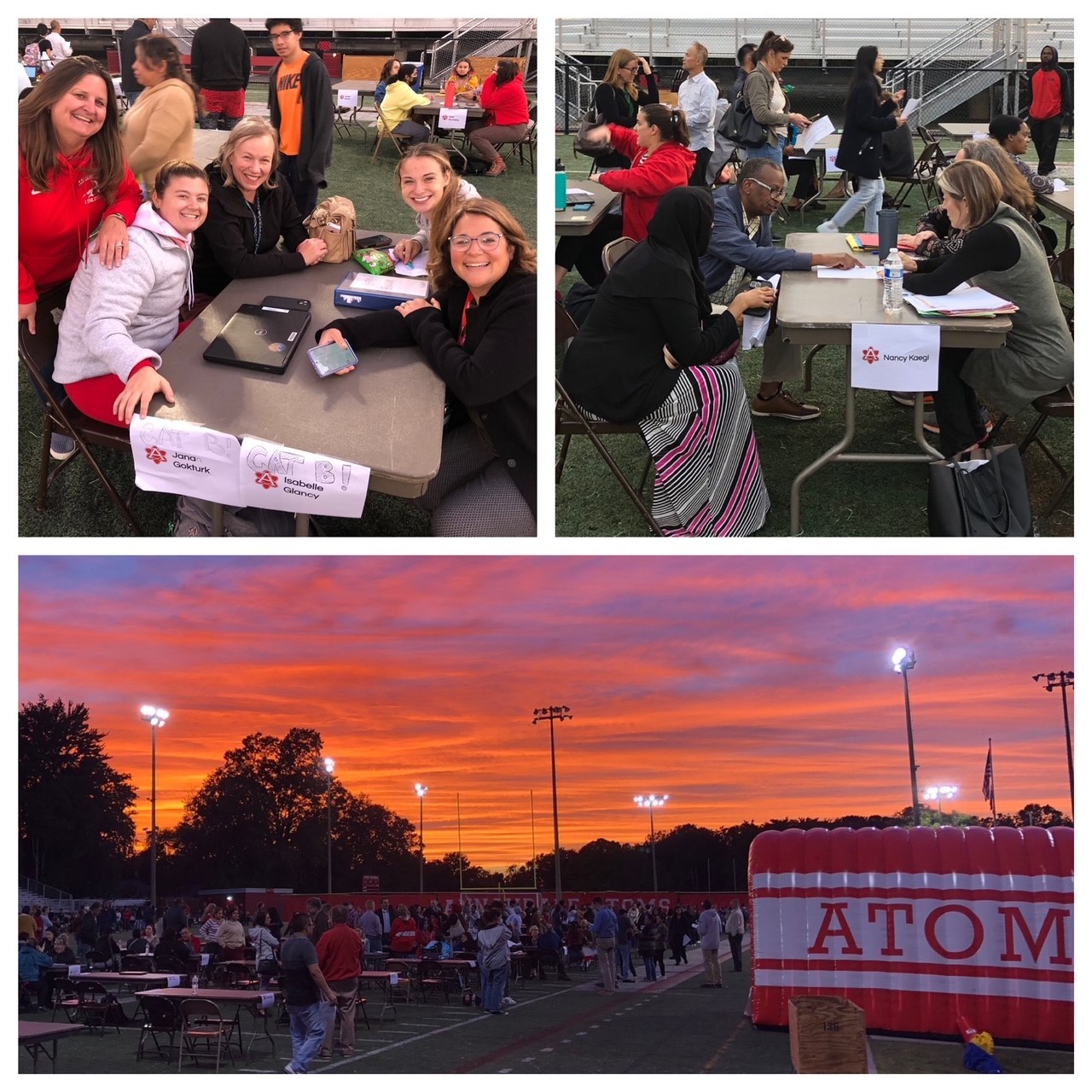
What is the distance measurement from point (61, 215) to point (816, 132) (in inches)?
259

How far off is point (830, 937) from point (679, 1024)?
252 cm

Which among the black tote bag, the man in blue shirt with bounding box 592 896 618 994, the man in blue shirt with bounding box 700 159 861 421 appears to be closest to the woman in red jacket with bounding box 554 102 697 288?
the man in blue shirt with bounding box 700 159 861 421

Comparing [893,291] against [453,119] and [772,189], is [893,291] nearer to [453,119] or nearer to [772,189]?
[772,189]

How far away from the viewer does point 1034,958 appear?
6016 mm

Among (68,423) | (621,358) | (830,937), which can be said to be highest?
(621,358)

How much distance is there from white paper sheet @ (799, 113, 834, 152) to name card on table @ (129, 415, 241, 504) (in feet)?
20.6

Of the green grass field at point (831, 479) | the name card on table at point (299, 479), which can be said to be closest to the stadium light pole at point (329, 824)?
the green grass field at point (831, 479)

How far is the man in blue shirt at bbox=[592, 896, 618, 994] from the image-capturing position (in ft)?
31.8

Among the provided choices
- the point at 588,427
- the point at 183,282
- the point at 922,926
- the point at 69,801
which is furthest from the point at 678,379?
the point at 69,801

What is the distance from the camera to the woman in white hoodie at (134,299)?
3.79 meters

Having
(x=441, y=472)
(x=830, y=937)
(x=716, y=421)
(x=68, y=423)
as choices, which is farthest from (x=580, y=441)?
(x=830, y=937)

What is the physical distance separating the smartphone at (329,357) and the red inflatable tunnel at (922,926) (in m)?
4.12

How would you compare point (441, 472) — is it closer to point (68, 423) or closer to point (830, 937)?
point (68, 423)

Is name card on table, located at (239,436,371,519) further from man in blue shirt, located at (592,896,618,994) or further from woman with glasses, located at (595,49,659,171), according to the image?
man in blue shirt, located at (592,896,618,994)
